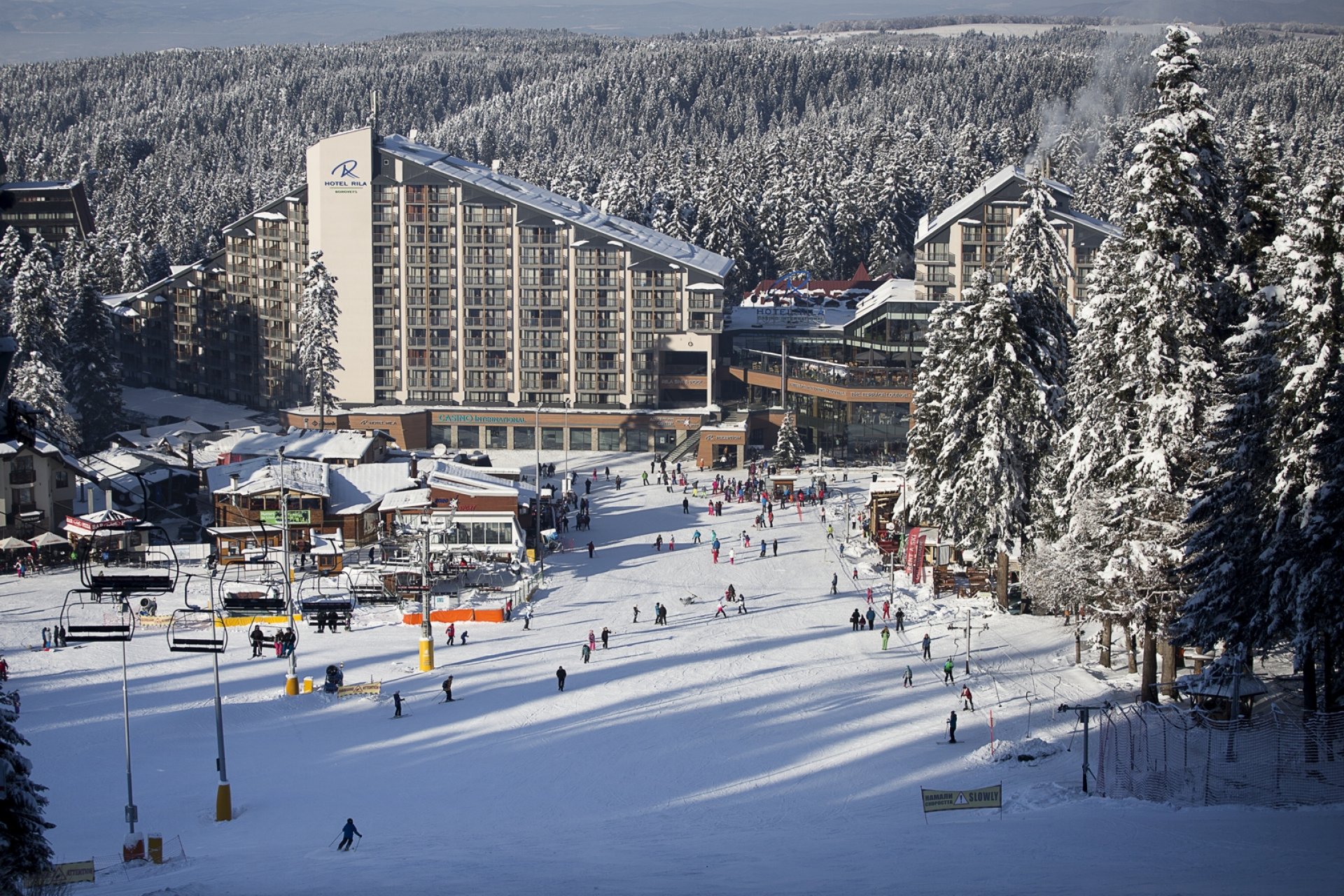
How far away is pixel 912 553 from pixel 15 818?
37587mm

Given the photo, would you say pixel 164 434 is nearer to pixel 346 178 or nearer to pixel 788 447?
pixel 346 178

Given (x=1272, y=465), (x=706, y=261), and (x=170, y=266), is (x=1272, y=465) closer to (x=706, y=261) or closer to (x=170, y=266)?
(x=706, y=261)

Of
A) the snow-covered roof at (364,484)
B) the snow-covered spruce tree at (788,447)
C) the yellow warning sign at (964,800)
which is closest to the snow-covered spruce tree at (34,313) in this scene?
the snow-covered roof at (364,484)

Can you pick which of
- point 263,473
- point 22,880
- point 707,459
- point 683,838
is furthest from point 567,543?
point 22,880

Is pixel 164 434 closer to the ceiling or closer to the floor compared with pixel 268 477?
closer to the ceiling

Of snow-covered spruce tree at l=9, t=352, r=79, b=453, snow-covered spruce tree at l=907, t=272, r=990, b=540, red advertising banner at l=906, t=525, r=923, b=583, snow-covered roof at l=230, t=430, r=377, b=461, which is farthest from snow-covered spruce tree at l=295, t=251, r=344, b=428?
red advertising banner at l=906, t=525, r=923, b=583

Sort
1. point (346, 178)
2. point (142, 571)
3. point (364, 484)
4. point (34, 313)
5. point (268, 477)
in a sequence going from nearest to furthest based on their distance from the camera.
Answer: point (142, 571) < point (268, 477) < point (364, 484) < point (34, 313) < point (346, 178)

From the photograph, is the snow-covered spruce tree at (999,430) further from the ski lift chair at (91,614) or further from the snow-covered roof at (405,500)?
the ski lift chair at (91,614)

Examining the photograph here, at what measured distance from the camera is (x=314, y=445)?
67000 millimetres

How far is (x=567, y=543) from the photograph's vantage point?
6084cm

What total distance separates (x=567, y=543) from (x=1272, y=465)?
3534 cm

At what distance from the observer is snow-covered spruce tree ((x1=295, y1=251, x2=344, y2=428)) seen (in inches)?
3135

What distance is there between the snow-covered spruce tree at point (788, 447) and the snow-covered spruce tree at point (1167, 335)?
4183 centimetres

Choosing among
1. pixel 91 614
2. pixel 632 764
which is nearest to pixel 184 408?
pixel 91 614
